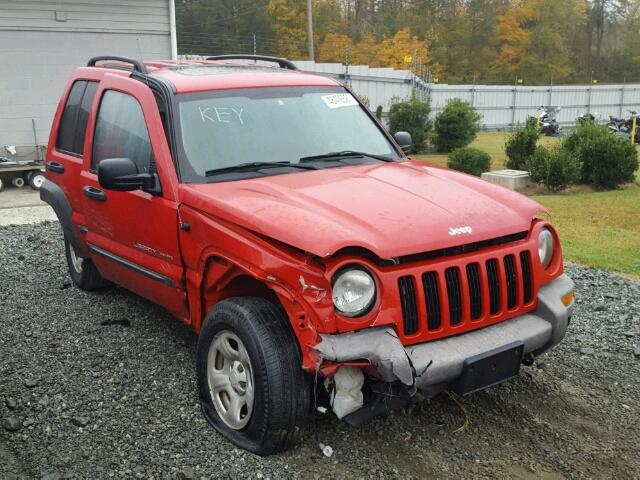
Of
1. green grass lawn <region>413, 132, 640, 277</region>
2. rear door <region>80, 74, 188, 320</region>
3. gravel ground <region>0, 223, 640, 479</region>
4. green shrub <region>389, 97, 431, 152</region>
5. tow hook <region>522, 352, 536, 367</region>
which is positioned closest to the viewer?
gravel ground <region>0, 223, 640, 479</region>

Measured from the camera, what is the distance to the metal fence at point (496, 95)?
24.6 meters

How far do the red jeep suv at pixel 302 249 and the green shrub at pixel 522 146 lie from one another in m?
9.53

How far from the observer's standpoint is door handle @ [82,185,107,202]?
4.93 m

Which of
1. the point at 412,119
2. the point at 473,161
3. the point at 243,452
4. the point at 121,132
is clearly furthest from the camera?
the point at 412,119

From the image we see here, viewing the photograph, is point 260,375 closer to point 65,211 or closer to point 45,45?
point 65,211

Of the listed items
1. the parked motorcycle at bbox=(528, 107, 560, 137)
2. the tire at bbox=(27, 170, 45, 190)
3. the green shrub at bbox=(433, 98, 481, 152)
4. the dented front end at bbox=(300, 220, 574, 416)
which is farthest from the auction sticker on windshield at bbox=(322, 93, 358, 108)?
the parked motorcycle at bbox=(528, 107, 560, 137)

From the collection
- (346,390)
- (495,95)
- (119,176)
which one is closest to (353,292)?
(346,390)

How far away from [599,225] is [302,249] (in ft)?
24.8

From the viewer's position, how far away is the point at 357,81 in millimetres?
24344

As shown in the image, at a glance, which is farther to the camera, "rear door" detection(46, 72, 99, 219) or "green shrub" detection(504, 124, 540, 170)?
"green shrub" detection(504, 124, 540, 170)

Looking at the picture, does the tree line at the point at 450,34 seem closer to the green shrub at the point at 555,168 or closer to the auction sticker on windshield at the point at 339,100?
the green shrub at the point at 555,168

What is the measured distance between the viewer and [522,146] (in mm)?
13906

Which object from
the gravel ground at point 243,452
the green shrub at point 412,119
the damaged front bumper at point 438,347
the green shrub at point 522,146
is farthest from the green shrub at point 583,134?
the damaged front bumper at point 438,347

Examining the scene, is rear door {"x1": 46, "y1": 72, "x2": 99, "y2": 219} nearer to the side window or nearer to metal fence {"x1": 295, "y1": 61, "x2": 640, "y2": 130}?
the side window
